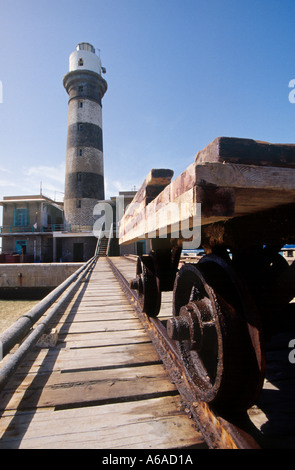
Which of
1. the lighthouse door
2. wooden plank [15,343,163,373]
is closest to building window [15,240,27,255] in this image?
the lighthouse door

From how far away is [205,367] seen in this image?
144 cm

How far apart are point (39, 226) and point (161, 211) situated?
27.4 metres

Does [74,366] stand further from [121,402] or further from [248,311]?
[248,311]

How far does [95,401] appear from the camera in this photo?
1.49 metres

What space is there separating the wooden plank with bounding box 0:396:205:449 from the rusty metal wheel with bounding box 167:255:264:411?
0.25m

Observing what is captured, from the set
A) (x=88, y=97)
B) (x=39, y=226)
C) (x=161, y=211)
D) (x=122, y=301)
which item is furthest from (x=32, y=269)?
(x=88, y=97)

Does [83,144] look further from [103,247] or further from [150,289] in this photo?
[150,289]

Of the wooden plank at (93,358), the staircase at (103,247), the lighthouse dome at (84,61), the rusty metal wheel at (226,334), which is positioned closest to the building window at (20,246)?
the staircase at (103,247)

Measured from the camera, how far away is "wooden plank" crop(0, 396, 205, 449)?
117 cm

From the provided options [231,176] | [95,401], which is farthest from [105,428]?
[231,176]

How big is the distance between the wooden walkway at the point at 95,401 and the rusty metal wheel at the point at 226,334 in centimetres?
32

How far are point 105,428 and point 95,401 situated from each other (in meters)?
0.25

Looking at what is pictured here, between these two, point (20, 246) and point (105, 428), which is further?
point (20, 246)

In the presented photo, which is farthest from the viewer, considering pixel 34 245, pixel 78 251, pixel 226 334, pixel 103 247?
pixel 34 245
